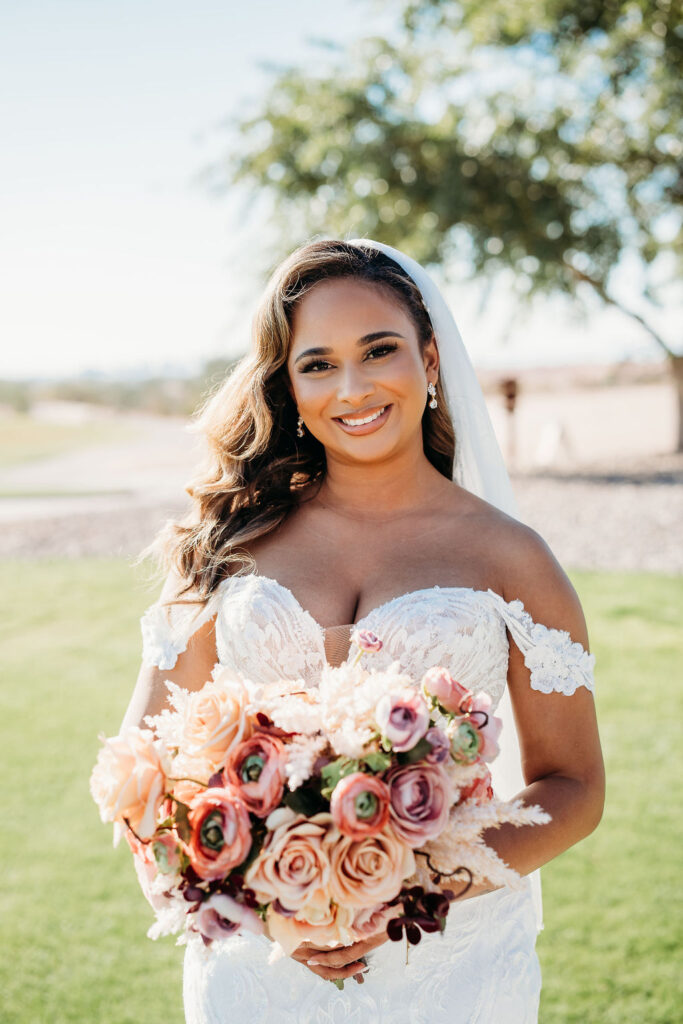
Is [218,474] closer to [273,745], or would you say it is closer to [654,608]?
[273,745]

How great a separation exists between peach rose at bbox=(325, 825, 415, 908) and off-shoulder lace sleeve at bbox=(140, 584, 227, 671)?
1110mm

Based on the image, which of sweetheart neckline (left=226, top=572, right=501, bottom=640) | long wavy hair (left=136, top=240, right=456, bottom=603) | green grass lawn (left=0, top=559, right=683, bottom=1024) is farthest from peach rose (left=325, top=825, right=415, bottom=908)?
green grass lawn (left=0, top=559, right=683, bottom=1024)

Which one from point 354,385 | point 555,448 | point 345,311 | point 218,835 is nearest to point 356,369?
point 354,385

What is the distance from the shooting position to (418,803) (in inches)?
63.0

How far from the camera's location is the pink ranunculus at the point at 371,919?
1.69m

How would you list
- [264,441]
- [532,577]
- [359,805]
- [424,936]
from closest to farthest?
[359,805]
[424,936]
[532,577]
[264,441]

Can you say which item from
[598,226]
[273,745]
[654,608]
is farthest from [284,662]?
[598,226]

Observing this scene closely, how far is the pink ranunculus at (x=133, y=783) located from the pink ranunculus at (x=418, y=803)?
428 mm

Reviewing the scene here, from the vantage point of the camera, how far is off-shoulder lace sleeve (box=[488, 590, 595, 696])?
2.38m

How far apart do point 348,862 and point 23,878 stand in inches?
169

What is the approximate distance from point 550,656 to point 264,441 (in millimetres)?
1244

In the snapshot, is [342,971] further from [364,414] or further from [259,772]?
[364,414]

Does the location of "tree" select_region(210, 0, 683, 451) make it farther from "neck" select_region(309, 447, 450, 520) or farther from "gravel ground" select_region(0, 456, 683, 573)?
"neck" select_region(309, 447, 450, 520)

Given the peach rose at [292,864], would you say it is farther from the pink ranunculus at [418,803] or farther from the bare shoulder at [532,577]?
the bare shoulder at [532,577]
